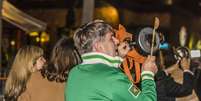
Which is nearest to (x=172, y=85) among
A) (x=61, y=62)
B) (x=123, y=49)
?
(x=61, y=62)

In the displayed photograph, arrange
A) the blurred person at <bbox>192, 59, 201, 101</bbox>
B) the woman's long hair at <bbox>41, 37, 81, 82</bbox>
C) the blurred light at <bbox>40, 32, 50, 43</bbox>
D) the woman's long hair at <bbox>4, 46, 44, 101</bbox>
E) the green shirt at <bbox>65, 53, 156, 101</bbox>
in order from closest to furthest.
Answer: the green shirt at <bbox>65, 53, 156, 101</bbox>
the woman's long hair at <bbox>41, 37, 81, 82</bbox>
the woman's long hair at <bbox>4, 46, 44, 101</bbox>
the blurred person at <bbox>192, 59, 201, 101</bbox>
the blurred light at <bbox>40, 32, 50, 43</bbox>

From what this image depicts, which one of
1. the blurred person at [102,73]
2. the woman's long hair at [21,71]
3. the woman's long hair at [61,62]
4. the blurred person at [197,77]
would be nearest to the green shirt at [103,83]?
the blurred person at [102,73]

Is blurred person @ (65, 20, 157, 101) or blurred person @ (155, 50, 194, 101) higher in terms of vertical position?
blurred person @ (65, 20, 157, 101)

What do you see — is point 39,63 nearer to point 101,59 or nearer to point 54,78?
point 54,78

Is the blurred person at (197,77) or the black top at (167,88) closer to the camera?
the black top at (167,88)

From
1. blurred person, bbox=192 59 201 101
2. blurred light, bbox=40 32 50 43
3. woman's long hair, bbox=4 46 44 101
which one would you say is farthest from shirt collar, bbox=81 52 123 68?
blurred light, bbox=40 32 50 43

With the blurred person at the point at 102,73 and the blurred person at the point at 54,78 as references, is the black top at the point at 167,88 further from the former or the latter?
the blurred person at the point at 102,73

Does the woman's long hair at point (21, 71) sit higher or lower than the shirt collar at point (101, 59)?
lower

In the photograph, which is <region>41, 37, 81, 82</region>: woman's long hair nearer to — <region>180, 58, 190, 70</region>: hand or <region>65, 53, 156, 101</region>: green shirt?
<region>180, 58, 190, 70</region>: hand

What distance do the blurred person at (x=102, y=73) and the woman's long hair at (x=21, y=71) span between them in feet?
5.13

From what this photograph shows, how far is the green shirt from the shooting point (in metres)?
3.33

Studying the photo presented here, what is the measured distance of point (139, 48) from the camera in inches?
147

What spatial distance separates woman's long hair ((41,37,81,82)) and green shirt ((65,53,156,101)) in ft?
4.52

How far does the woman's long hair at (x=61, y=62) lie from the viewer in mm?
4973
